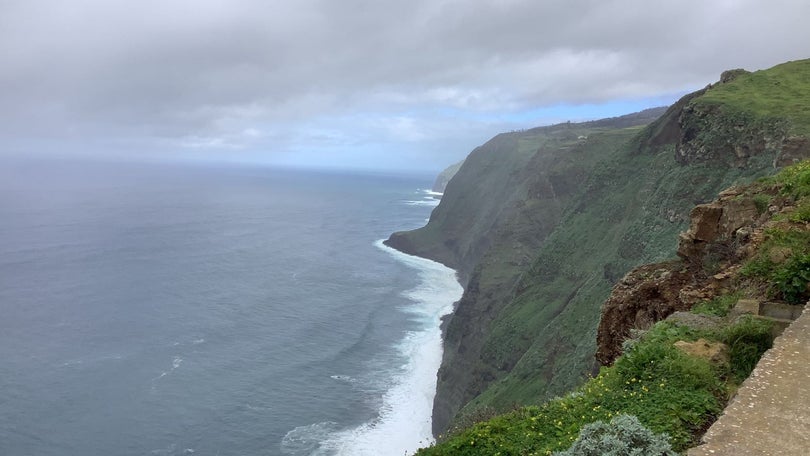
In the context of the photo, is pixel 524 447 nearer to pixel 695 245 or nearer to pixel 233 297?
pixel 695 245

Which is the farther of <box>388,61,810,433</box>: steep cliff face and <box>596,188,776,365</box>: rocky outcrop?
<box>388,61,810,433</box>: steep cliff face

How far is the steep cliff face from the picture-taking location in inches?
1617

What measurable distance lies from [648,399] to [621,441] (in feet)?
8.04

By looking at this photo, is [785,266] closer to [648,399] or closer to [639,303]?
[648,399]

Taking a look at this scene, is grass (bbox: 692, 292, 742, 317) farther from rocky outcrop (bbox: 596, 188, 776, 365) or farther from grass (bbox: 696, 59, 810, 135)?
grass (bbox: 696, 59, 810, 135)

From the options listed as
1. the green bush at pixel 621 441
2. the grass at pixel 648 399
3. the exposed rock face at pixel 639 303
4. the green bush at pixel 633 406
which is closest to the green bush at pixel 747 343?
the grass at pixel 648 399

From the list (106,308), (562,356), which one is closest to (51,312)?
(106,308)

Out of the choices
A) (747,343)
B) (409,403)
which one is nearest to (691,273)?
(747,343)

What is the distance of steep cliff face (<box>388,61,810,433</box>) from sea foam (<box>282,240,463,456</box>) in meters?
2.54

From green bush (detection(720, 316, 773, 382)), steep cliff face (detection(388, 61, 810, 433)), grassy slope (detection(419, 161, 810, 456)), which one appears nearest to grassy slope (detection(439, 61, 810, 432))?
steep cliff face (detection(388, 61, 810, 433))

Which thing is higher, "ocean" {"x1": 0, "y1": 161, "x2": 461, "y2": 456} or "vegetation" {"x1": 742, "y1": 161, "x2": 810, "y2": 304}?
"vegetation" {"x1": 742, "y1": 161, "x2": 810, "y2": 304}

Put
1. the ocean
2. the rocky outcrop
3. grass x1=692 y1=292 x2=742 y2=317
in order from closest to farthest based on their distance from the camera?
grass x1=692 y1=292 x2=742 y2=317, the rocky outcrop, the ocean

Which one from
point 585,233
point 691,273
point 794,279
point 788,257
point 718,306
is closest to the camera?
point 794,279

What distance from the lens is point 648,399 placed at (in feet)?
32.4
